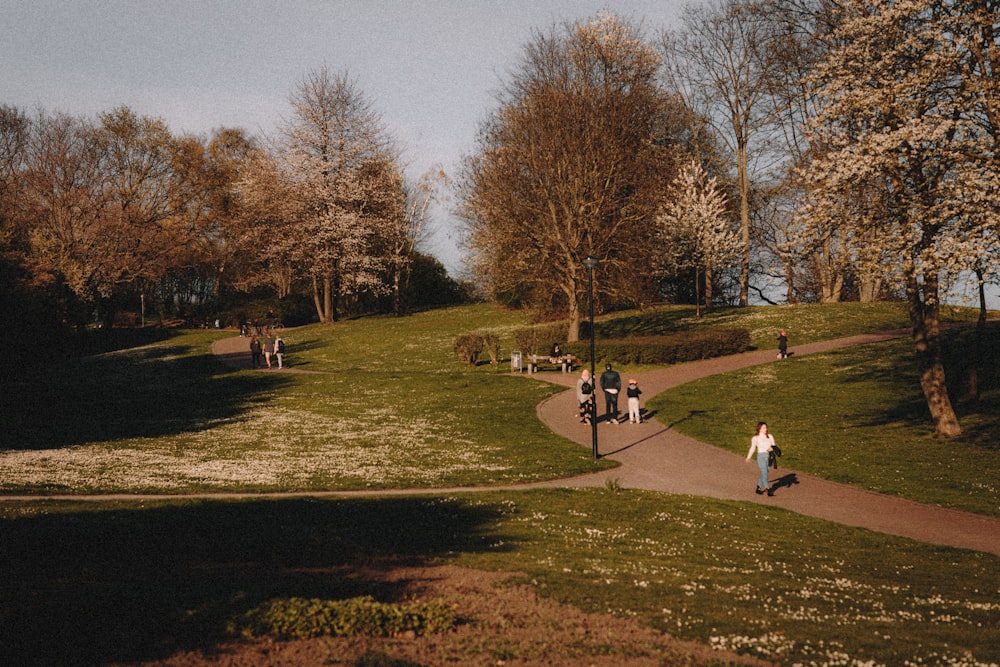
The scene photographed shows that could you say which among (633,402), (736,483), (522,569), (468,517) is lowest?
(736,483)

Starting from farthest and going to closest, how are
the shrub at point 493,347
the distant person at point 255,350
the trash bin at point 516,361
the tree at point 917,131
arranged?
the distant person at point 255,350 < the shrub at point 493,347 < the trash bin at point 516,361 < the tree at point 917,131

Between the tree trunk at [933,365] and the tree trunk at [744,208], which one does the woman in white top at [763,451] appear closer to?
the tree trunk at [933,365]

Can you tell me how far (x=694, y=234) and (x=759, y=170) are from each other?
43.3 feet

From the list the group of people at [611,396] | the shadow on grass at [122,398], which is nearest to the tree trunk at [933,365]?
the group of people at [611,396]

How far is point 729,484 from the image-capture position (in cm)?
2117

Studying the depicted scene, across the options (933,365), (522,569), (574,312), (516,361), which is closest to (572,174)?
(574,312)

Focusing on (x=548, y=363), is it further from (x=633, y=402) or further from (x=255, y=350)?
(x=255, y=350)

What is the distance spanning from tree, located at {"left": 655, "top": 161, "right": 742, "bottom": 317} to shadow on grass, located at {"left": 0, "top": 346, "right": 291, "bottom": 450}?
34.8 metres

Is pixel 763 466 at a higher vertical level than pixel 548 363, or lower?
lower

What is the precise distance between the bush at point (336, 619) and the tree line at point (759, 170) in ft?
56.6

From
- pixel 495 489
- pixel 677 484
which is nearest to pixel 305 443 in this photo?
pixel 495 489

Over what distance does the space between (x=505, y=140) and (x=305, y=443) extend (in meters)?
30.8

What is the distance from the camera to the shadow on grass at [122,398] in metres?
28.8

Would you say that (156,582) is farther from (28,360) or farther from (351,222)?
(351,222)
